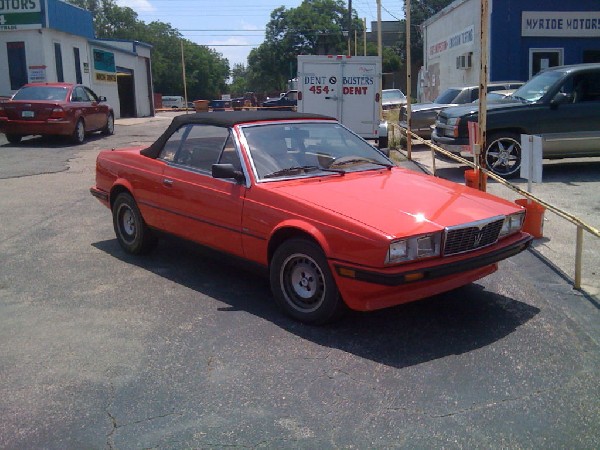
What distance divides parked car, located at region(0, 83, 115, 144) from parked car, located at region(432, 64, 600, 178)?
10.5m

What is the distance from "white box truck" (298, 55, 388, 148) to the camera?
49.8ft

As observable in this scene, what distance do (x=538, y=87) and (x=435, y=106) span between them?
5639 mm

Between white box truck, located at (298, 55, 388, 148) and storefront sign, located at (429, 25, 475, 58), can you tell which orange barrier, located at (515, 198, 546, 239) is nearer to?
white box truck, located at (298, 55, 388, 148)

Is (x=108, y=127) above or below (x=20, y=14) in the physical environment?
below

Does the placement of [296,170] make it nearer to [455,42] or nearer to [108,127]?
[108,127]

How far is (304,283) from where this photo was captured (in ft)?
15.5

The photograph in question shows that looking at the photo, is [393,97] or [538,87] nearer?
[538,87]

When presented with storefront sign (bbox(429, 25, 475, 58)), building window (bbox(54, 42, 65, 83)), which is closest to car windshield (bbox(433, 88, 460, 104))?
storefront sign (bbox(429, 25, 475, 58))

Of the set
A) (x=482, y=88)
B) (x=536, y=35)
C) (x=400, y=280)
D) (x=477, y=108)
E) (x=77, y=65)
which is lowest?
(x=400, y=280)

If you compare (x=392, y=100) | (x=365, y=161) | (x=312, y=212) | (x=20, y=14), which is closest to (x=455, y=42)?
(x=392, y=100)

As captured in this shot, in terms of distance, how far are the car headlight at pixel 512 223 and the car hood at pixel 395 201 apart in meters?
0.05

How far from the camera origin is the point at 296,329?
464cm

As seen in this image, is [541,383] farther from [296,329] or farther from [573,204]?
[573,204]

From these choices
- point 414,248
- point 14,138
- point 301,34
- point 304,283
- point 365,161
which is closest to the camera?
point 414,248
